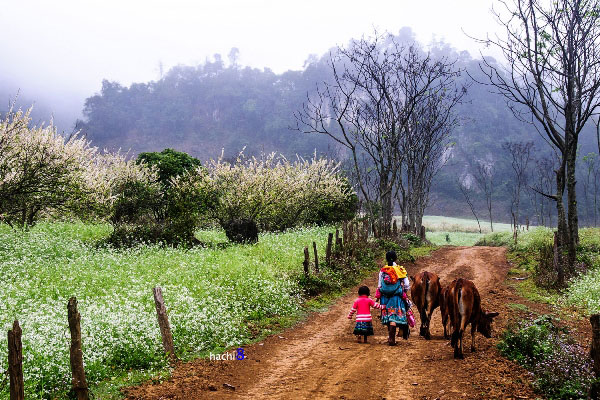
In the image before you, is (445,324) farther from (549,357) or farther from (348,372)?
(348,372)

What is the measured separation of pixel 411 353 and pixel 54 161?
56.2 feet

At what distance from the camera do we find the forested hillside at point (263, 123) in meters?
106

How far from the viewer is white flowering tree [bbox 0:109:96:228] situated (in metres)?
17.2

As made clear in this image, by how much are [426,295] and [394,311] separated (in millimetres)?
783

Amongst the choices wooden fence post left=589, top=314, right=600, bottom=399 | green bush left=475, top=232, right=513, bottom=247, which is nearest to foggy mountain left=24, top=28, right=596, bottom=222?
green bush left=475, top=232, right=513, bottom=247

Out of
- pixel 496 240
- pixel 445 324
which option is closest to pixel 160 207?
pixel 445 324

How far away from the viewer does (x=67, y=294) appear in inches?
440

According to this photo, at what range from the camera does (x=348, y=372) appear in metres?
7.21

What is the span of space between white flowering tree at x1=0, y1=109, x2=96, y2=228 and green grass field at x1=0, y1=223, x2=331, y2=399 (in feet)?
5.02

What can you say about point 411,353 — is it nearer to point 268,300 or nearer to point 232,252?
point 268,300

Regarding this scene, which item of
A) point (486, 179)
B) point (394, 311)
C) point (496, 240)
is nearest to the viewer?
point (394, 311)

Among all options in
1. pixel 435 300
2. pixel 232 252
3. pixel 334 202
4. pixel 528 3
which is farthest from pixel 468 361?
pixel 334 202

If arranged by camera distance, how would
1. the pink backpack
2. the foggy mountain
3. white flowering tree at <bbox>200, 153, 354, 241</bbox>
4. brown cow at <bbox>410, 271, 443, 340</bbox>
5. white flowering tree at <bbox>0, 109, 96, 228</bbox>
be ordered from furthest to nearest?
the foggy mountain, white flowering tree at <bbox>200, 153, 354, 241</bbox>, white flowering tree at <bbox>0, 109, 96, 228</bbox>, the pink backpack, brown cow at <bbox>410, 271, 443, 340</bbox>

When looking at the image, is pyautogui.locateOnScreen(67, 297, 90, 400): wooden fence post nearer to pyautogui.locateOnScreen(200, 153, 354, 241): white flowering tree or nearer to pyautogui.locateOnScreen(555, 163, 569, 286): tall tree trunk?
pyautogui.locateOnScreen(200, 153, 354, 241): white flowering tree
